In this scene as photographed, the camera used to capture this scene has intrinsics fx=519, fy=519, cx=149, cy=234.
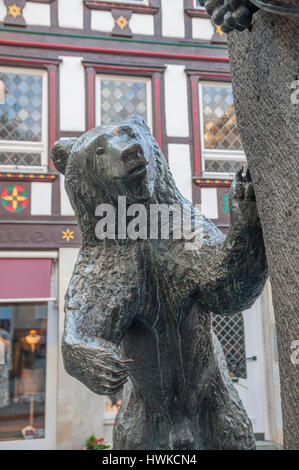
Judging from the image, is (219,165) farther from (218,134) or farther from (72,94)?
(72,94)

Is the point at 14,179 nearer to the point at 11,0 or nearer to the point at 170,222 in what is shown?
the point at 11,0

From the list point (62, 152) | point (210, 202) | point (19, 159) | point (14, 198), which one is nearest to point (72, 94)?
point (19, 159)

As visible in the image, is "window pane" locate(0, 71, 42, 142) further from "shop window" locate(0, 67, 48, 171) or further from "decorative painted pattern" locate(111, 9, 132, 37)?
"decorative painted pattern" locate(111, 9, 132, 37)

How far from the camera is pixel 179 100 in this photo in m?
6.55

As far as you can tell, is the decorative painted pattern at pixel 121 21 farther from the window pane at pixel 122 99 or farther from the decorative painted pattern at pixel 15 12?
the decorative painted pattern at pixel 15 12

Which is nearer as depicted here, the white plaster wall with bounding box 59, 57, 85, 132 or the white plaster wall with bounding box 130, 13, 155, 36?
the white plaster wall with bounding box 59, 57, 85, 132

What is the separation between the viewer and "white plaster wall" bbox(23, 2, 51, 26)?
6.41 m

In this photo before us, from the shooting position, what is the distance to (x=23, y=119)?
635cm

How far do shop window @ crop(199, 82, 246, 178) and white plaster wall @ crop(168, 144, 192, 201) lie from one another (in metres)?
0.21

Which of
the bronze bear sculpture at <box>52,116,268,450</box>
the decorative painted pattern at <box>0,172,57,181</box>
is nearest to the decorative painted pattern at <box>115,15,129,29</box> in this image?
the decorative painted pattern at <box>0,172,57,181</box>

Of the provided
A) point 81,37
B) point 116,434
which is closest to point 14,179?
point 81,37

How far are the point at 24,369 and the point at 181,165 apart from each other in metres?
3.10

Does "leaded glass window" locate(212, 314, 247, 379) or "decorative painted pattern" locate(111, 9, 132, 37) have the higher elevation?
"decorative painted pattern" locate(111, 9, 132, 37)
